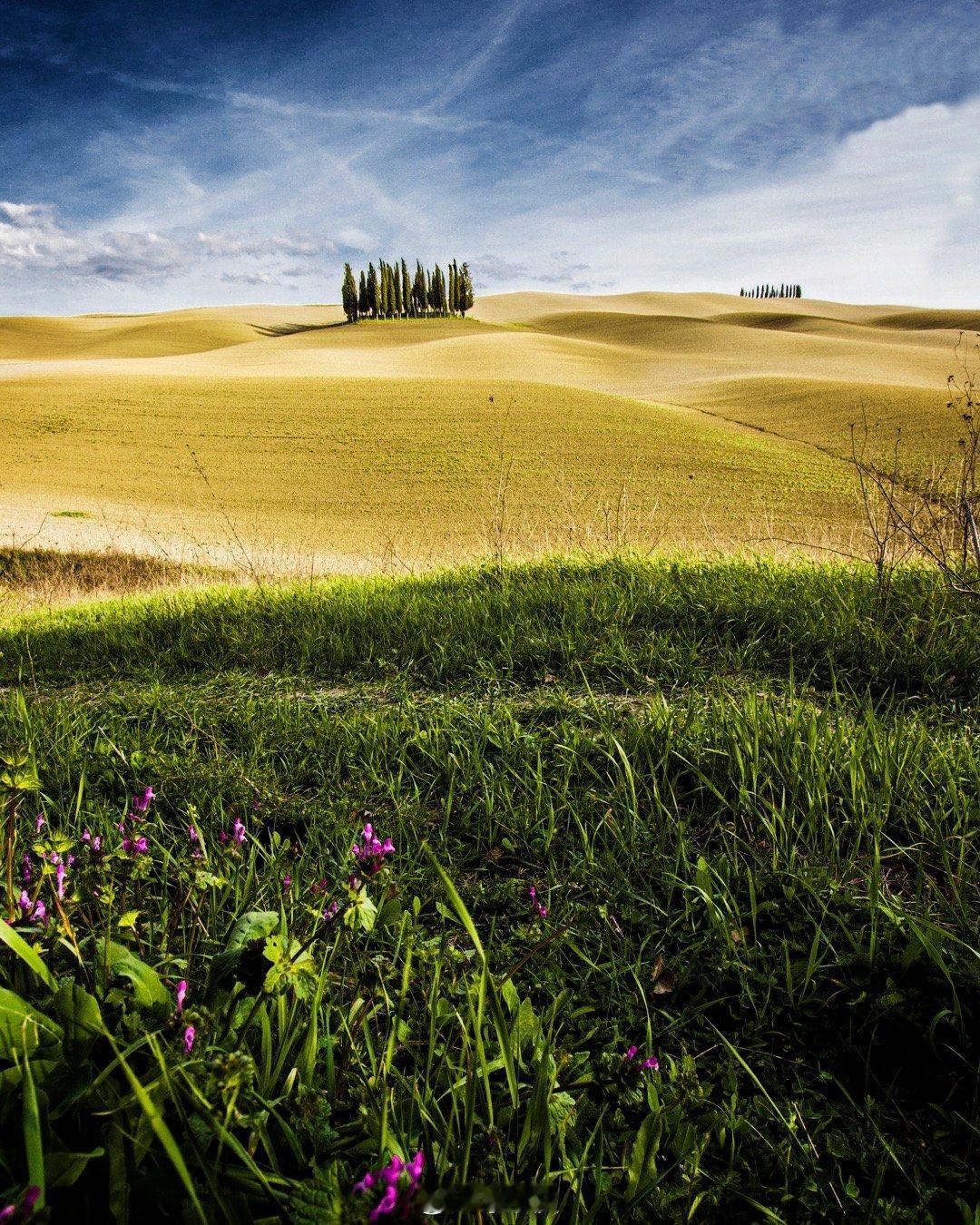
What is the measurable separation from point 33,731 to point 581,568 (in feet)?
15.6

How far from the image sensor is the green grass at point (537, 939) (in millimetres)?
1485

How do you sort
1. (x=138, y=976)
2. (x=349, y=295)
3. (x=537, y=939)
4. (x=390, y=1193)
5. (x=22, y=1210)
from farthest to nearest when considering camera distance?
(x=349, y=295)
(x=537, y=939)
(x=138, y=976)
(x=22, y=1210)
(x=390, y=1193)

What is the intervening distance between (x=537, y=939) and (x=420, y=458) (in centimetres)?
3023

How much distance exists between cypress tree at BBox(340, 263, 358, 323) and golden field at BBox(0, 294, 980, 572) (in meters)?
49.0

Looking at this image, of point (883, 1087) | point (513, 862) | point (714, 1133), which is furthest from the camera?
point (513, 862)

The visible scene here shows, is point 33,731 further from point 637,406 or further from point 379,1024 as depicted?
point 637,406

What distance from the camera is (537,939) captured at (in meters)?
2.37

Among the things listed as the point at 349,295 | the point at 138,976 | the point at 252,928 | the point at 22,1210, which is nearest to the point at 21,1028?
the point at 138,976

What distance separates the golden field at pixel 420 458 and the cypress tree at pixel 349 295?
49.0 meters

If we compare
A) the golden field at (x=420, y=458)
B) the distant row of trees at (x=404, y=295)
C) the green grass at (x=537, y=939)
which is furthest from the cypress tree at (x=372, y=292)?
the green grass at (x=537, y=939)

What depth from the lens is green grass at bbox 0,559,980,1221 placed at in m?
1.49

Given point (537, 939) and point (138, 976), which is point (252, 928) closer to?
point (138, 976)

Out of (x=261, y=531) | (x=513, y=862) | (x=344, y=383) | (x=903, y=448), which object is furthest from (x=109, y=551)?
(x=344, y=383)

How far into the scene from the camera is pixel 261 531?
72.9ft
